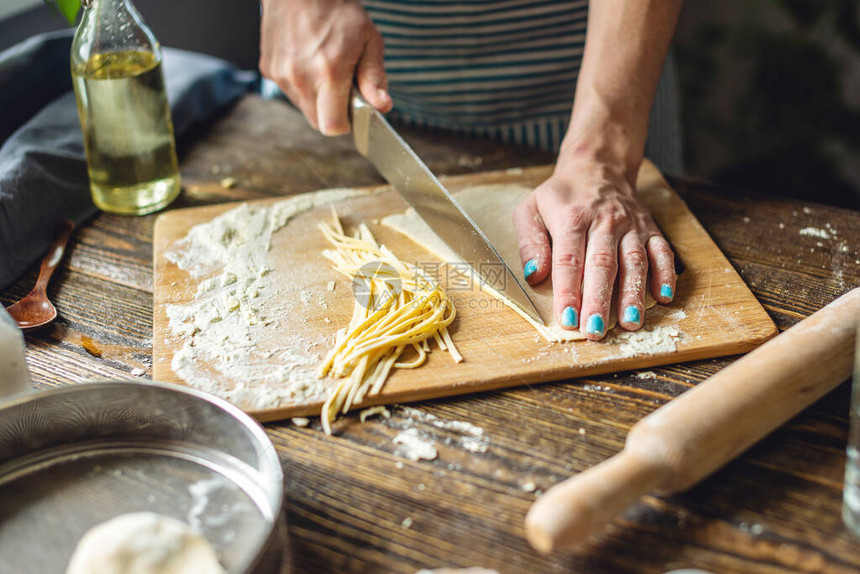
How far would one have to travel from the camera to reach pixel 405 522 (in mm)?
1016

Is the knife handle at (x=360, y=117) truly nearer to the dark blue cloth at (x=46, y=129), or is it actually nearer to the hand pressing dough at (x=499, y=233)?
the hand pressing dough at (x=499, y=233)

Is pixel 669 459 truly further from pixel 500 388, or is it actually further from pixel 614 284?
pixel 614 284

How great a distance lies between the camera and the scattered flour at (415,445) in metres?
1.13

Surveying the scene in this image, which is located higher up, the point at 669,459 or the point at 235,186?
the point at 669,459

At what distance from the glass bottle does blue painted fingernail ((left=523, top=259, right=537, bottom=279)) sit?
96cm

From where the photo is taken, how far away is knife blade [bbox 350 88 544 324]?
145cm

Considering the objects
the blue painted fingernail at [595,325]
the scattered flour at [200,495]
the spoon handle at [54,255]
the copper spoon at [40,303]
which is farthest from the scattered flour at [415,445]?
the spoon handle at [54,255]

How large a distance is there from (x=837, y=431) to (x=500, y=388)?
1.79 feet

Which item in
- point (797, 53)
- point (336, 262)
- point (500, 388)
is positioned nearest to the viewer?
point (500, 388)

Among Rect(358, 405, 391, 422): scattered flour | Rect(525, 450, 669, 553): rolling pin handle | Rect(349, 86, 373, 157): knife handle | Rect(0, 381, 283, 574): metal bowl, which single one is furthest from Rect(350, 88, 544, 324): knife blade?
Rect(0, 381, 283, 574): metal bowl

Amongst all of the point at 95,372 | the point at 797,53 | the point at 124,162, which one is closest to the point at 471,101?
the point at 124,162

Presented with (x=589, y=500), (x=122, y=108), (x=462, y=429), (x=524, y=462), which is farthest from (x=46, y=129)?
(x=589, y=500)

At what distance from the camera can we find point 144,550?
853 mm

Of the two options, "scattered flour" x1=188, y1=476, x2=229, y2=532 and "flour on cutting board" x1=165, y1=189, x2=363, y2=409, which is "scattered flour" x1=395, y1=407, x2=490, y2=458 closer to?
"flour on cutting board" x1=165, y1=189, x2=363, y2=409
